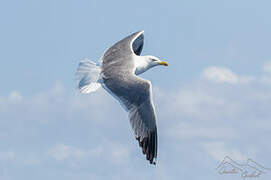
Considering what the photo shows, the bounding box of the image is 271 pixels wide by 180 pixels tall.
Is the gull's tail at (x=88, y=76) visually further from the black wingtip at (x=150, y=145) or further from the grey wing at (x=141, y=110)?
the black wingtip at (x=150, y=145)

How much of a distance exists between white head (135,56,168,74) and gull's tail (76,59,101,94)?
37.6 inches

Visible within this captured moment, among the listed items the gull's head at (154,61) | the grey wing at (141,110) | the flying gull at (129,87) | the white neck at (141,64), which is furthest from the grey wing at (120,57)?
the grey wing at (141,110)

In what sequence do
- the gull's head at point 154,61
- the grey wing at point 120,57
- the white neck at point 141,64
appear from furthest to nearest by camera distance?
the gull's head at point 154,61, the white neck at point 141,64, the grey wing at point 120,57

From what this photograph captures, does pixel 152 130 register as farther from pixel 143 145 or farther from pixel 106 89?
pixel 106 89

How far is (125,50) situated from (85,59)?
1066mm

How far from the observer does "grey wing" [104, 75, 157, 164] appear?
1208 cm

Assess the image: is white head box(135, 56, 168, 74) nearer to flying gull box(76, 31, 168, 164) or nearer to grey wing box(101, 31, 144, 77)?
flying gull box(76, 31, 168, 164)

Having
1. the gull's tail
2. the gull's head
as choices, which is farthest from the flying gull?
the gull's head

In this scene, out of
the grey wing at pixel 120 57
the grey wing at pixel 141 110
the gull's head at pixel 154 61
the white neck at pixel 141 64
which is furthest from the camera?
the gull's head at pixel 154 61

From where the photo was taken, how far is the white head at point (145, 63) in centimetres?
1384

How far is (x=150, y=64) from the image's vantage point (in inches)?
568

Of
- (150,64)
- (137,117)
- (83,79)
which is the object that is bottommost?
(137,117)

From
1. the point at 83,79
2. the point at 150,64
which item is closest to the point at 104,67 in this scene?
the point at 83,79

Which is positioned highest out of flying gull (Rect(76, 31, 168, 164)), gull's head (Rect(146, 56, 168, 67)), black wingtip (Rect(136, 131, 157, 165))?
gull's head (Rect(146, 56, 168, 67))
